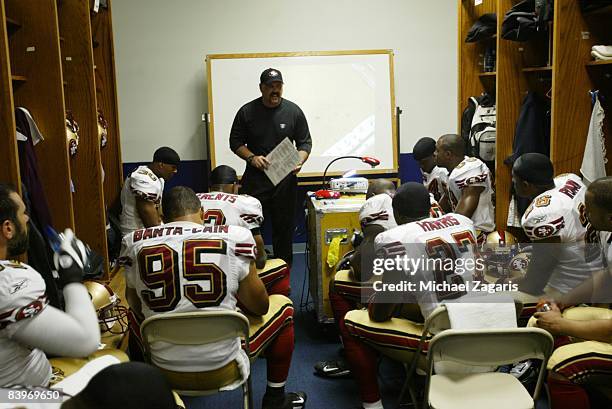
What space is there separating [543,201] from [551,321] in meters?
0.77

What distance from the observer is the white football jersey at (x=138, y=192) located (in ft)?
14.0

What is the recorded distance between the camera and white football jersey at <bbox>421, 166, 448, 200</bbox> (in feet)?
14.5

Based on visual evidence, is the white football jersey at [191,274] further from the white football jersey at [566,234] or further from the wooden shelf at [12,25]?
the wooden shelf at [12,25]

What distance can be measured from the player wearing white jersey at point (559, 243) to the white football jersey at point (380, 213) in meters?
0.65

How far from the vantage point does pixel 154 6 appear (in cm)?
579

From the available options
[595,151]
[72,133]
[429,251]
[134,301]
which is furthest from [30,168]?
[595,151]

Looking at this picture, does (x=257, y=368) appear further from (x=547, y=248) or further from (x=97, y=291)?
(x=547, y=248)

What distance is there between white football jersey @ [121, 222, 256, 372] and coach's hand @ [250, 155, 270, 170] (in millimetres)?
2252

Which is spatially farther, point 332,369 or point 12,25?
point 12,25

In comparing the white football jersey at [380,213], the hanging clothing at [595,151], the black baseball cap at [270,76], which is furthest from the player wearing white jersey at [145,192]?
the hanging clothing at [595,151]

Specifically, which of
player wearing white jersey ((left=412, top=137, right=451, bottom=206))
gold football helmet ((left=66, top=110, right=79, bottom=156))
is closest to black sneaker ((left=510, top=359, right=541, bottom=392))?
player wearing white jersey ((left=412, top=137, right=451, bottom=206))

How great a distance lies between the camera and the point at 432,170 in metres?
4.55

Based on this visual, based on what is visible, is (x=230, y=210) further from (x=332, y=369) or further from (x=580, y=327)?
(x=580, y=327)

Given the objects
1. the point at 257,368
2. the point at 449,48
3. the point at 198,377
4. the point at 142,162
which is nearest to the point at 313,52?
the point at 449,48
